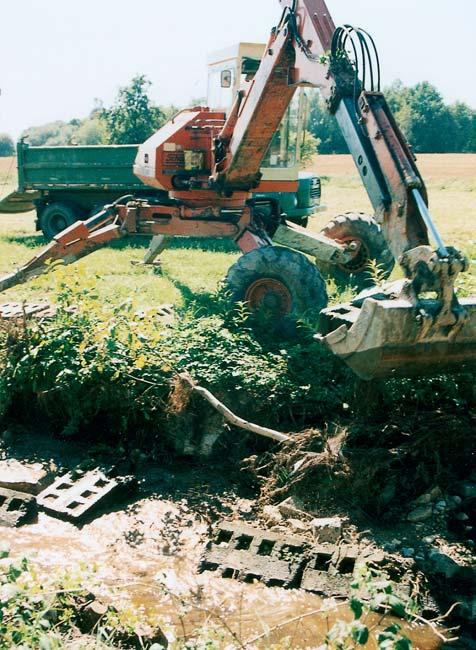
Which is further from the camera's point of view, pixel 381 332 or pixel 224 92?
pixel 224 92

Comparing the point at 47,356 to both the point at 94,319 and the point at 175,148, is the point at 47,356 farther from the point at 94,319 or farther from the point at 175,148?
the point at 175,148

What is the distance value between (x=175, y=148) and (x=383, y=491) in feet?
18.0

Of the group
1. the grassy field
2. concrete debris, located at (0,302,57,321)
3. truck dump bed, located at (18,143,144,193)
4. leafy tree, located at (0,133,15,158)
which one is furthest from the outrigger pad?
leafy tree, located at (0,133,15,158)

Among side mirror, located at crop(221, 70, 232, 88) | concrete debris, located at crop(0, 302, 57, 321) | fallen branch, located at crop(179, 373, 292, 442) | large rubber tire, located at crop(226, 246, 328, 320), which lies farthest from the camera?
side mirror, located at crop(221, 70, 232, 88)

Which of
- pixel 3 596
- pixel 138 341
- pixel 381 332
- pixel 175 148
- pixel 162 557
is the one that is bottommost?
pixel 162 557

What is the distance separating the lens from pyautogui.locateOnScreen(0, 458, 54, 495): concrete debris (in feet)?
20.5

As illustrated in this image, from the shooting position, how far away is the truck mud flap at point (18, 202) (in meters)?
16.9

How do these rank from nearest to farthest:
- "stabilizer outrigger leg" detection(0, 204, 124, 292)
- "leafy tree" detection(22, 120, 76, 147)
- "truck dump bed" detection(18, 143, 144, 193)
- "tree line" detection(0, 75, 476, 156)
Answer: "stabilizer outrigger leg" detection(0, 204, 124, 292) < "truck dump bed" detection(18, 143, 144, 193) < "tree line" detection(0, 75, 476, 156) < "leafy tree" detection(22, 120, 76, 147)

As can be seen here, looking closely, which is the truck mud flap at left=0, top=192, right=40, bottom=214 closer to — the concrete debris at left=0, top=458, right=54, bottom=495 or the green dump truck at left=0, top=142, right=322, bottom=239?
the green dump truck at left=0, top=142, right=322, bottom=239

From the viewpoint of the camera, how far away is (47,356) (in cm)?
695

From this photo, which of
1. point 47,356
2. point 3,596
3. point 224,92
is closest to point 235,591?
point 3,596

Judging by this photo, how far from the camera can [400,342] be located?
5.30 meters

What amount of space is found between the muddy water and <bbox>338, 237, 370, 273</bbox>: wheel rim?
540cm

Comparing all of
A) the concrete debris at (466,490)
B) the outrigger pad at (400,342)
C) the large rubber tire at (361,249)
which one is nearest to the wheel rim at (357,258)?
the large rubber tire at (361,249)
